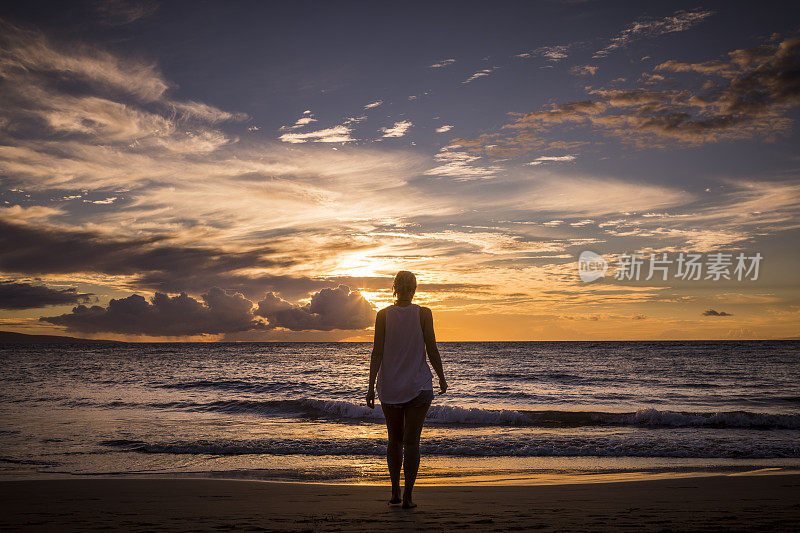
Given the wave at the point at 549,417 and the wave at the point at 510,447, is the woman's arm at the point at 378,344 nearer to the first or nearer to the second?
the wave at the point at 510,447

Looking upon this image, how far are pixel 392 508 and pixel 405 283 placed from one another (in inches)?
96.5

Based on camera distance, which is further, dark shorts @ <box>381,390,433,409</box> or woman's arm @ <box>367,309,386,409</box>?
woman's arm @ <box>367,309,386,409</box>

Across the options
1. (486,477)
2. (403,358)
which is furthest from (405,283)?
(486,477)

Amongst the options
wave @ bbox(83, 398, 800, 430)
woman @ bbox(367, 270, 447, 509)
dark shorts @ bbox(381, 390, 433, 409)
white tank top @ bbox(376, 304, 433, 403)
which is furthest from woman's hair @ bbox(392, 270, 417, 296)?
wave @ bbox(83, 398, 800, 430)

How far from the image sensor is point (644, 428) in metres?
15.2

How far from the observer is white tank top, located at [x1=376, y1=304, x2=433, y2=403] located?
511 centimetres

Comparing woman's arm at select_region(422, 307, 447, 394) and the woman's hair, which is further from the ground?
the woman's hair

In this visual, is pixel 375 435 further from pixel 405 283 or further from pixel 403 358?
pixel 405 283

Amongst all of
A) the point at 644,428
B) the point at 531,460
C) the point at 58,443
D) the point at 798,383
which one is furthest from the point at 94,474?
the point at 798,383

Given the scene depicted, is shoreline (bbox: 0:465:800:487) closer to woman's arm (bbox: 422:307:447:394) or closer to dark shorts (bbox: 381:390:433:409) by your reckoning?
dark shorts (bbox: 381:390:433:409)

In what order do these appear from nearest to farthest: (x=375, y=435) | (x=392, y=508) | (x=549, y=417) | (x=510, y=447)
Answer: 1. (x=392, y=508)
2. (x=510, y=447)
3. (x=375, y=435)
4. (x=549, y=417)

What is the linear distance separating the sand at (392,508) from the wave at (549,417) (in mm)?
8295

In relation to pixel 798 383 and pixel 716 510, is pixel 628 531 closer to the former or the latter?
pixel 716 510

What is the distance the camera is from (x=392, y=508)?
5.53m
